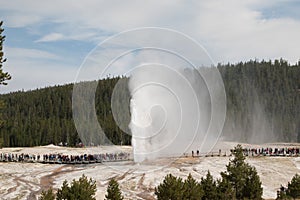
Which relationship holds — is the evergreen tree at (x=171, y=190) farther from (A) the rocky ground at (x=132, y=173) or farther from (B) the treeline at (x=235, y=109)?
(B) the treeline at (x=235, y=109)

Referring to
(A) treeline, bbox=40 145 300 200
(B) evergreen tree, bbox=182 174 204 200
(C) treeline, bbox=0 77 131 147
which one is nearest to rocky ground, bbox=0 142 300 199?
(A) treeline, bbox=40 145 300 200

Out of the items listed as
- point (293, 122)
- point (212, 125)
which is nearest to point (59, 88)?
point (293, 122)

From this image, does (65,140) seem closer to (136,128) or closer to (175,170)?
(136,128)

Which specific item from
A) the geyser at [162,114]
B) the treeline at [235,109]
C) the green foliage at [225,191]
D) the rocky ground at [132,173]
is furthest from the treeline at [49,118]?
the green foliage at [225,191]

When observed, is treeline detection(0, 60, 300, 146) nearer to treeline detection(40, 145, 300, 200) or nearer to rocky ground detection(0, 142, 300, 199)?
rocky ground detection(0, 142, 300, 199)

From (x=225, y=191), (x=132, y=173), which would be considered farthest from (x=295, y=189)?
(x=132, y=173)

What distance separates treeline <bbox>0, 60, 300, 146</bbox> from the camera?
10288cm

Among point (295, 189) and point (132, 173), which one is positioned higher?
point (295, 189)

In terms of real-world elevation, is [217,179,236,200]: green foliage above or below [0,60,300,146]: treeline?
below

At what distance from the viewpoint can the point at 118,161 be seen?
48.5 metres

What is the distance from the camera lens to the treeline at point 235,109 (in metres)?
103

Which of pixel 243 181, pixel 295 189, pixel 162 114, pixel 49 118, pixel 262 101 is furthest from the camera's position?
pixel 262 101

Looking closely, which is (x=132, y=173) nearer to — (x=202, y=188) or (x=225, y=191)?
(x=202, y=188)

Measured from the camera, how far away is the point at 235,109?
120 meters
